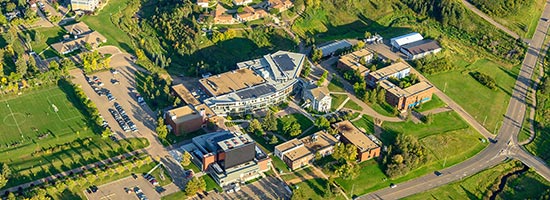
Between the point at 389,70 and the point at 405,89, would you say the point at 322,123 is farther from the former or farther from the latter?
the point at 389,70

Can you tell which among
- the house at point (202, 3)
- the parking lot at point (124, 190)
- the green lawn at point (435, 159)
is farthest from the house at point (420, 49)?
the parking lot at point (124, 190)

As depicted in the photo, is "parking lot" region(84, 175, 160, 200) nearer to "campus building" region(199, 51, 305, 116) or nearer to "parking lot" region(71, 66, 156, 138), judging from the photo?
"parking lot" region(71, 66, 156, 138)

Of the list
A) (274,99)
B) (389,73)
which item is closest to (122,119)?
(274,99)

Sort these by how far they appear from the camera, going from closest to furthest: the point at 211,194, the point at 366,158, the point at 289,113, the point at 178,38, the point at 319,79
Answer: the point at 211,194 < the point at 366,158 < the point at 289,113 < the point at 319,79 < the point at 178,38

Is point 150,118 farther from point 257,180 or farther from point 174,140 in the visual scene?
point 257,180

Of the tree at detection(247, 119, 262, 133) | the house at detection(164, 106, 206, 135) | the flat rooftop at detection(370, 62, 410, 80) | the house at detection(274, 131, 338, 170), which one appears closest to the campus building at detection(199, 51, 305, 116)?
the house at detection(164, 106, 206, 135)

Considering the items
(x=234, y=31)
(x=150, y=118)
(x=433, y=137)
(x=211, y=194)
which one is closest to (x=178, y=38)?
(x=234, y=31)
